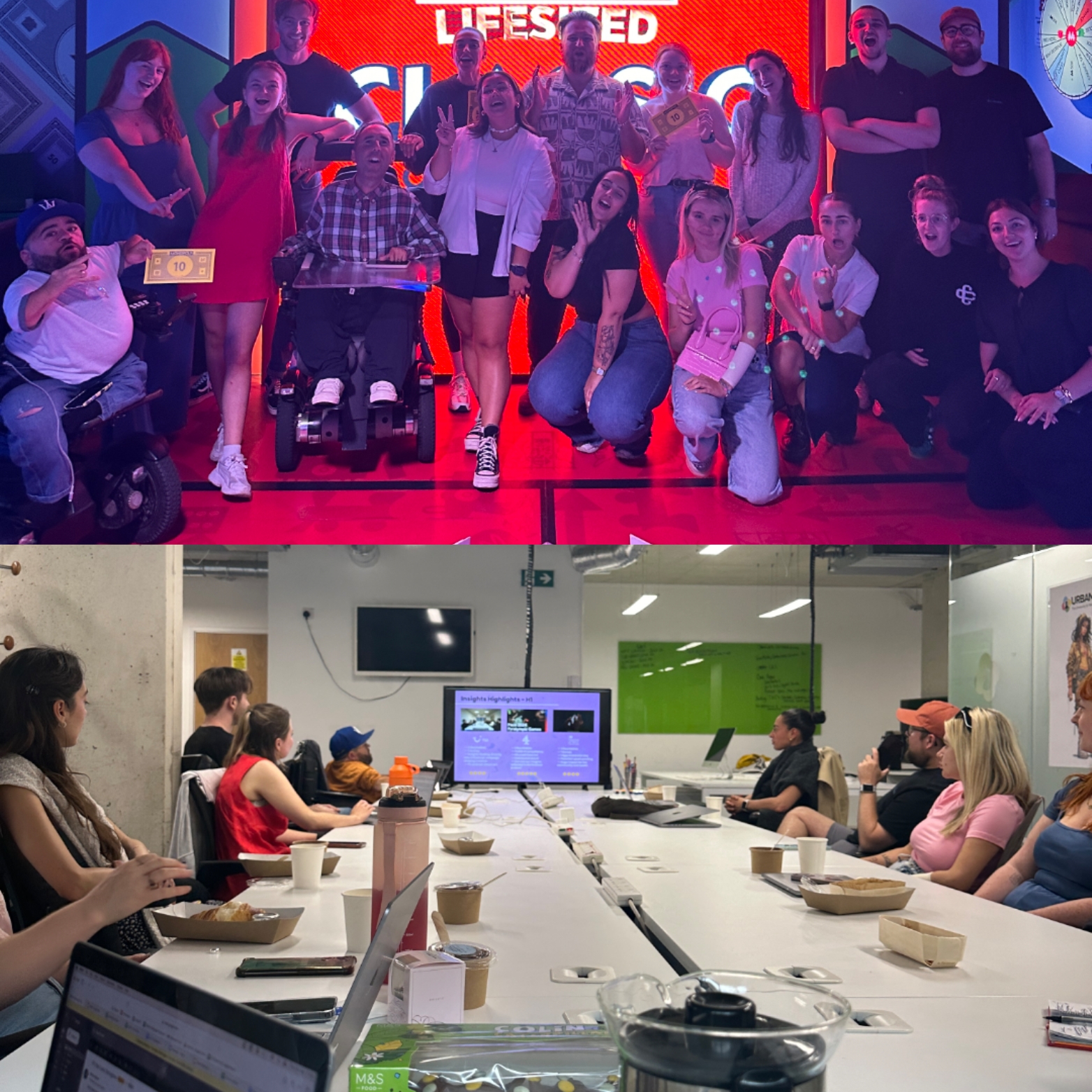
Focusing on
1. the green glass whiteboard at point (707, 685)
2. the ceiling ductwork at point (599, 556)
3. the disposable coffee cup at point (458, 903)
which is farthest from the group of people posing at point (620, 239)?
the green glass whiteboard at point (707, 685)

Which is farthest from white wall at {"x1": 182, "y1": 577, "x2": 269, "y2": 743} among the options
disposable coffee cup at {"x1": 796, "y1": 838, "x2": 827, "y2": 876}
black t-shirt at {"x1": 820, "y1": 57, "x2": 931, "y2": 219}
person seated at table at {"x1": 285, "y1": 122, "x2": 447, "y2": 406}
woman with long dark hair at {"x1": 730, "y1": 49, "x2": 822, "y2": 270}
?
disposable coffee cup at {"x1": 796, "y1": 838, "x2": 827, "y2": 876}

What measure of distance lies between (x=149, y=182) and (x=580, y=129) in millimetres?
1247

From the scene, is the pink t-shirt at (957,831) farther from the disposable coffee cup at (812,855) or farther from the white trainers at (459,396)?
the white trainers at (459,396)

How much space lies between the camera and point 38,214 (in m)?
3.03

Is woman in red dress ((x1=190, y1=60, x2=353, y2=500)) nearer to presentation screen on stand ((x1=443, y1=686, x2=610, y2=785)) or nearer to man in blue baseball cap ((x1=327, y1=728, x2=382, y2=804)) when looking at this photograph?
presentation screen on stand ((x1=443, y1=686, x2=610, y2=785))

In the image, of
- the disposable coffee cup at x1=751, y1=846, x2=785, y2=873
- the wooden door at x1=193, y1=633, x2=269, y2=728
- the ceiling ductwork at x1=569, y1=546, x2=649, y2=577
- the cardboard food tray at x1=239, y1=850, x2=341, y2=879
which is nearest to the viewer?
the cardboard food tray at x1=239, y1=850, x2=341, y2=879

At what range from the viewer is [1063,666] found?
4.62 meters

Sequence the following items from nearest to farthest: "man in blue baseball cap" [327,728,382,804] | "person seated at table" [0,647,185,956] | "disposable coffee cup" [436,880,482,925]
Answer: "disposable coffee cup" [436,880,482,925]
"person seated at table" [0,647,185,956]
"man in blue baseball cap" [327,728,382,804]

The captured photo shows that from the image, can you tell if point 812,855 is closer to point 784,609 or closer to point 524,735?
point 524,735

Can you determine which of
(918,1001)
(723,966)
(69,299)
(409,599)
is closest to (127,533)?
(69,299)

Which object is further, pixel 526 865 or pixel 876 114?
pixel 876 114

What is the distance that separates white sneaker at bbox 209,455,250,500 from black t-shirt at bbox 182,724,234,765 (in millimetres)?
2086

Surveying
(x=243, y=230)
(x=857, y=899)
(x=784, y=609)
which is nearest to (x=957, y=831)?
(x=857, y=899)

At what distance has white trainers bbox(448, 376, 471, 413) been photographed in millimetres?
3043
